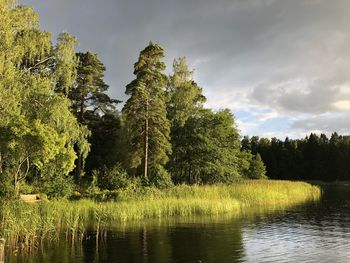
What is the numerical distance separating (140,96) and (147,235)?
23.6m

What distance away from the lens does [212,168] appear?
176 feet

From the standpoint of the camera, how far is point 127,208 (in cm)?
2847

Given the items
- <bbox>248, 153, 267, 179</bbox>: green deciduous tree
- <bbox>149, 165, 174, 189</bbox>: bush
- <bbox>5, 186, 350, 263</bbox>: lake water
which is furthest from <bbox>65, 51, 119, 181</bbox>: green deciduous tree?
<bbox>248, 153, 267, 179</bbox>: green deciduous tree

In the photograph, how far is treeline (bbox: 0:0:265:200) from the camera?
89.8ft

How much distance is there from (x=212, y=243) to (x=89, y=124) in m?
35.6

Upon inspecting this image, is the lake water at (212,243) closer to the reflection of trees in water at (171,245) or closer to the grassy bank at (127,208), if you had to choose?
the reflection of trees in water at (171,245)

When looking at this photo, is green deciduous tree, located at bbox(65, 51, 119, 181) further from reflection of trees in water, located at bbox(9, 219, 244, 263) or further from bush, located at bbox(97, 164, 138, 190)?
reflection of trees in water, located at bbox(9, 219, 244, 263)

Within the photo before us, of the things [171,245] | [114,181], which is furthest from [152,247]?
[114,181]

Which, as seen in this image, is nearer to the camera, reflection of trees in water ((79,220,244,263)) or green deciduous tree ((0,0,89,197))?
reflection of trees in water ((79,220,244,263))

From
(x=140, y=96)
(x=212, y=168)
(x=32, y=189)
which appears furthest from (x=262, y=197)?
(x=32, y=189)

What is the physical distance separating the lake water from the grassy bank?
4.14ft

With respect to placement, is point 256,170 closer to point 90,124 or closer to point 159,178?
point 90,124

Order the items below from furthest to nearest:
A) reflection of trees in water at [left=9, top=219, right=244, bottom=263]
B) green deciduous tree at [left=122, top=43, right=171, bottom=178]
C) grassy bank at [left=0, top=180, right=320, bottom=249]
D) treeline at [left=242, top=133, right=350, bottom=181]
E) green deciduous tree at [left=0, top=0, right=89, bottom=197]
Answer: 1. treeline at [left=242, top=133, right=350, bottom=181]
2. green deciduous tree at [left=122, top=43, right=171, bottom=178]
3. green deciduous tree at [left=0, top=0, right=89, bottom=197]
4. grassy bank at [left=0, top=180, right=320, bottom=249]
5. reflection of trees in water at [left=9, top=219, right=244, bottom=263]

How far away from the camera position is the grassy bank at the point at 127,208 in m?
18.9
